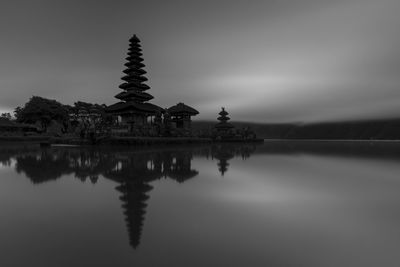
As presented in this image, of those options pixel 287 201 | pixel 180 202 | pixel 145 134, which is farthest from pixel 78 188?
pixel 145 134

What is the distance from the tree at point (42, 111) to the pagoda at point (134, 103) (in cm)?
1808

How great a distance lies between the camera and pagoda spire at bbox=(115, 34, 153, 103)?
4075 centimetres

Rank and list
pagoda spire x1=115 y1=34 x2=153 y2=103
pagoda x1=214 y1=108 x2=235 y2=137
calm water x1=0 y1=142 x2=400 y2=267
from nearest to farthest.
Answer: calm water x1=0 y1=142 x2=400 y2=267 → pagoda spire x1=115 y1=34 x2=153 y2=103 → pagoda x1=214 y1=108 x2=235 y2=137

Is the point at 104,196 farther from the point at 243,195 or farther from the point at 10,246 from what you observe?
the point at 243,195

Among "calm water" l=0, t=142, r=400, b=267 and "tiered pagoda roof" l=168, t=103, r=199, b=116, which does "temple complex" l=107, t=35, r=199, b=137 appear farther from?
"calm water" l=0, t=142, r=400, b=267

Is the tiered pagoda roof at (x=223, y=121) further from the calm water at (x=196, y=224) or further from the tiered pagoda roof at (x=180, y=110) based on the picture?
the calm water at (x=196, y=224)

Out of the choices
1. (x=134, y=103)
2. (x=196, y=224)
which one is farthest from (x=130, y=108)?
(x=196, y=224)

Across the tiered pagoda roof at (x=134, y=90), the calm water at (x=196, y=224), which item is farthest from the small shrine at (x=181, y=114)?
the calm water at (x=196, y=224)

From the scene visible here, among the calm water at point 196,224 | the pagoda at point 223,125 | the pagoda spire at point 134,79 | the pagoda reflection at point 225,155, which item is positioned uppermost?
the pagoda spire at point 134,79

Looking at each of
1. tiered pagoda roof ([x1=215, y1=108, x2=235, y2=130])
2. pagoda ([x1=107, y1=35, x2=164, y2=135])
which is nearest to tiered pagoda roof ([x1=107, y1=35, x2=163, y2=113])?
pagoda ([x1=107, y1=35, x2=164, y2=135])

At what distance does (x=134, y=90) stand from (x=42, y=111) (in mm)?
24560

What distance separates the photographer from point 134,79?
44.1 m

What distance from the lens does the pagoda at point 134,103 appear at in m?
37.4

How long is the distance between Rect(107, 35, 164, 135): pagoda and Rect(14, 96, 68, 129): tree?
59.3 ft
